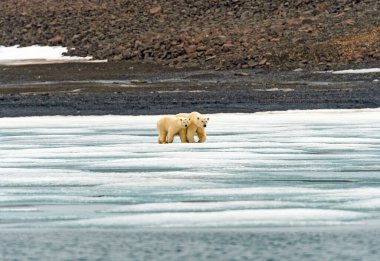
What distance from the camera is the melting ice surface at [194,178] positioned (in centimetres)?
1173

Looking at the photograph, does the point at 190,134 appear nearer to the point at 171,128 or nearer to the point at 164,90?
the point at 171,128

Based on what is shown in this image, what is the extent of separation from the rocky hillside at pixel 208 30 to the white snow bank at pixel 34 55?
64 cm

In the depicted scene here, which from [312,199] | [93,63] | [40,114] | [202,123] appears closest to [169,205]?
[312,199]

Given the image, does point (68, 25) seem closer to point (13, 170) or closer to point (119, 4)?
point (119, 4)

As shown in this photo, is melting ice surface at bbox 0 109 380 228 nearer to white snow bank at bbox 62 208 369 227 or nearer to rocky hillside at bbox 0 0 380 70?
white snow bank at bbox 62 208 369 227

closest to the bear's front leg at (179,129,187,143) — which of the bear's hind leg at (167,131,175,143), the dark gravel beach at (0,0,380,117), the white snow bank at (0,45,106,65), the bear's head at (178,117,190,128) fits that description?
the bear's hind leg at (167,131,175,143)

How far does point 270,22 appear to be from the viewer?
6031 centimetres

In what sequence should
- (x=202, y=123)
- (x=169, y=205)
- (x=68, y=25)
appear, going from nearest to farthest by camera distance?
(x=169, y=205)
(x=202, y=123)
(x=68, y=25)

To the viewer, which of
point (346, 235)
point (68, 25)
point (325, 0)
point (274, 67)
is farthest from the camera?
point (68, 25)

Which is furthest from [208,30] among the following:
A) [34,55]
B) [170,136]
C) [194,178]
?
[194,178]

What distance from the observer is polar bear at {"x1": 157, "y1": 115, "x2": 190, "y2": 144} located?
19.7 m

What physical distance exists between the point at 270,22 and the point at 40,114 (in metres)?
32.1

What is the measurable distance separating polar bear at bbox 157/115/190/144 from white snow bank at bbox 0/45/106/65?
1531 inches

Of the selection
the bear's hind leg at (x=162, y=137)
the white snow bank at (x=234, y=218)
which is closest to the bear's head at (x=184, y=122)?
the bear's hind leg at (x=162, y=137)
